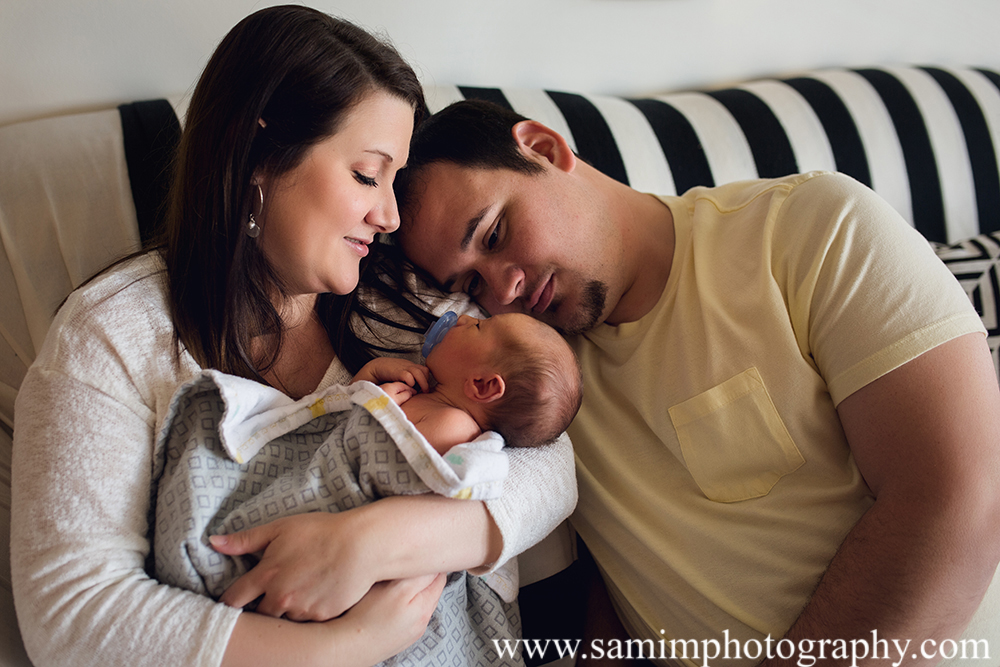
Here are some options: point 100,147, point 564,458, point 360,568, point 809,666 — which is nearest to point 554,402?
point 564,458

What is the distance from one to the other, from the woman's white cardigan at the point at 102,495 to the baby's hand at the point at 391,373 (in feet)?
0.88

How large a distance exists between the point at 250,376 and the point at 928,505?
3.77ft

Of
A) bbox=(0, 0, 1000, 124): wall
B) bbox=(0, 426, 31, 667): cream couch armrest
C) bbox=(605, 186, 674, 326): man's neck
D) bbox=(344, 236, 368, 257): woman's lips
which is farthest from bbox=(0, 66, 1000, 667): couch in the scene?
bbox=(344, 236, 368, 257): woman's lips

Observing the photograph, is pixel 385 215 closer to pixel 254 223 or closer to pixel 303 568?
pixel 254 223

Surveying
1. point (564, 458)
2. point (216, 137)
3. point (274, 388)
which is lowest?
point (564, 458)

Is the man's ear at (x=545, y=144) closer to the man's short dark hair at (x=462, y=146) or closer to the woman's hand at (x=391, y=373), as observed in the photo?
the man's short dark hair at (x=462, y=146)

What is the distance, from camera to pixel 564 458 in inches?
50.5

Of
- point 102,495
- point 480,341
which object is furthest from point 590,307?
point 102,495

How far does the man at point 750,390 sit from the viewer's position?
3.54 feet

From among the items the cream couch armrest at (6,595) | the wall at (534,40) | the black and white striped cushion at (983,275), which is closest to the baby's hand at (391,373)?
the cream couch armrest at (6,595)

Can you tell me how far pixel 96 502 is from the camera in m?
0.96

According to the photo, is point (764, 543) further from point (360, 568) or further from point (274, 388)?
point (274, 388)

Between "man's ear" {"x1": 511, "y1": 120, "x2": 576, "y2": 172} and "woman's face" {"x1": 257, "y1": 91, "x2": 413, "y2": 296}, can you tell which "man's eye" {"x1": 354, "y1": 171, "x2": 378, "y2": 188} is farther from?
"man's ear" {"x1": 511, "y1": 120, "x2": 576, "y2": 172}

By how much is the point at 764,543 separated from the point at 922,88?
6.07 ft
